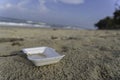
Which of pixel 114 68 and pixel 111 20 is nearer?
pixel 114 68

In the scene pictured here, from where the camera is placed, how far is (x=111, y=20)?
32.0 metres

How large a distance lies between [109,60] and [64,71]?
51.8 inches

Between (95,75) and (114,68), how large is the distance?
1.98ft

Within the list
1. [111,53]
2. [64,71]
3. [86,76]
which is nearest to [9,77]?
[64,71]

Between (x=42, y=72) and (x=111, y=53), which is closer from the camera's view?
(x=42, y=72)

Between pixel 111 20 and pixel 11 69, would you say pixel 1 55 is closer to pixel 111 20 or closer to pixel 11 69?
pixel 11 69

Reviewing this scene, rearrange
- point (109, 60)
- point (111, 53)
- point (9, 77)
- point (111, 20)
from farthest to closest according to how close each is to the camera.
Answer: point (111, 20)
point (111, 53)
point (109, 60)
point (9, 77)

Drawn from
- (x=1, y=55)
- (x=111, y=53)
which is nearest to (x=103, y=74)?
(x=111, y=53)

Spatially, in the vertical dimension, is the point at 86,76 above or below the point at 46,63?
below

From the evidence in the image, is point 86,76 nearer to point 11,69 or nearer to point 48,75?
point 48,75

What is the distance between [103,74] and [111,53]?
1468 millimetres

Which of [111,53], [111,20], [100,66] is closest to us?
[100,66]

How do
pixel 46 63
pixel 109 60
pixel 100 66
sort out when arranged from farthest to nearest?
pixel 109 60 < pixel 100 66 < pixel 46 63

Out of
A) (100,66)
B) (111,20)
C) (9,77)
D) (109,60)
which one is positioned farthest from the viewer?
(111,20)
